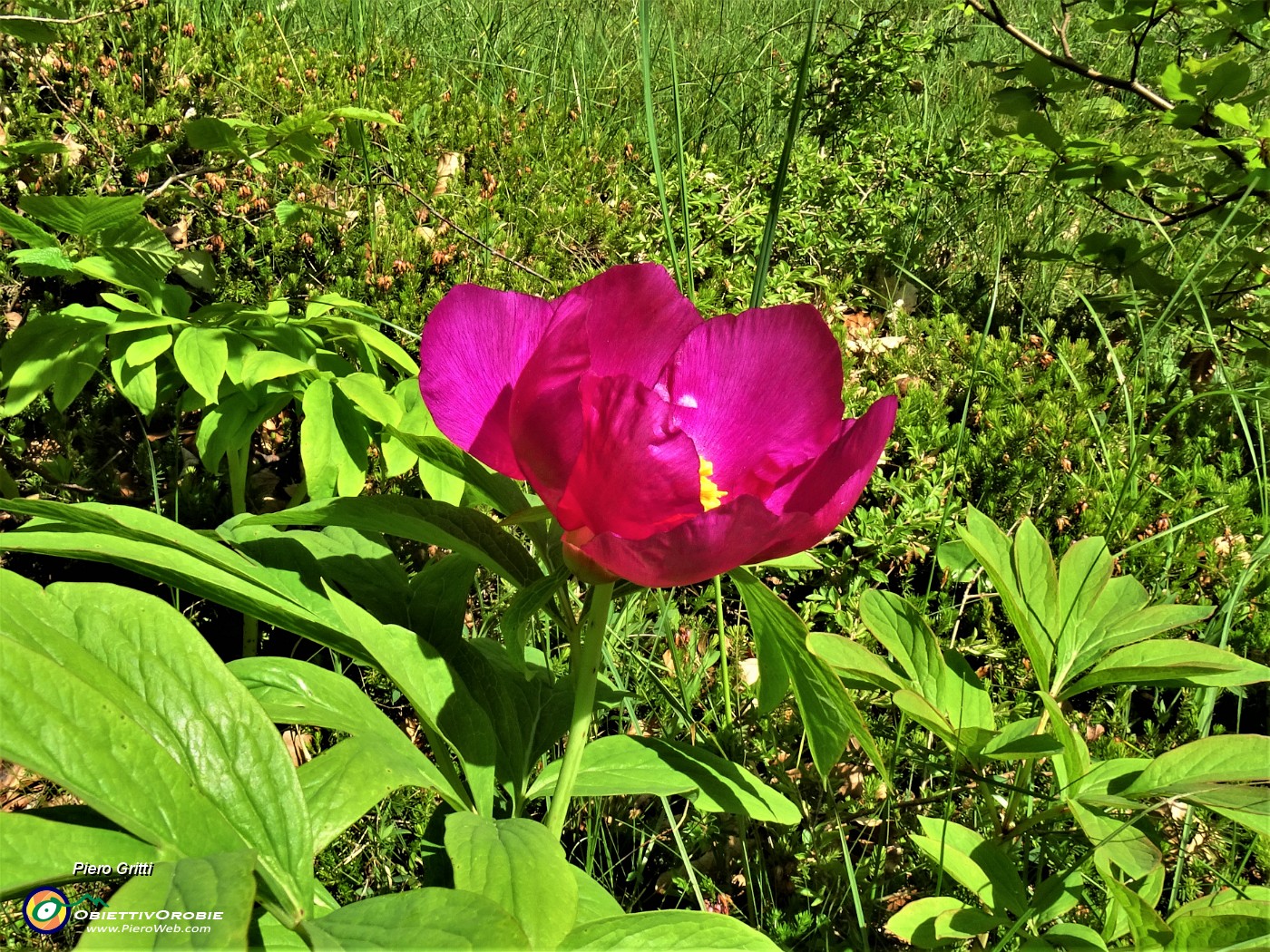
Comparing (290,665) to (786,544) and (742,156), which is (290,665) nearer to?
(786,544)

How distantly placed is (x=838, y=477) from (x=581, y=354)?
261mm

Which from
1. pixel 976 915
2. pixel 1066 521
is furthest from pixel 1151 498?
pixel 976 915

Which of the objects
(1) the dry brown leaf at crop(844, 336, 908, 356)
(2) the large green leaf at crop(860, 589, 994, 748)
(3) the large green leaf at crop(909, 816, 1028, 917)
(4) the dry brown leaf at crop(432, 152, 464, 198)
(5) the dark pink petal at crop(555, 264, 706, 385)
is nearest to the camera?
(5) the dark pink petal at crop(555, 264, 706, 385)

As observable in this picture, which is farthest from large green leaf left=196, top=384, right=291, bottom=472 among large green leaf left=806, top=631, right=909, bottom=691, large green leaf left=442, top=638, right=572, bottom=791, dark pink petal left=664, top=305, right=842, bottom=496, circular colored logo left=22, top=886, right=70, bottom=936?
large green leaf left=806, top=631, right=909, bottom=691

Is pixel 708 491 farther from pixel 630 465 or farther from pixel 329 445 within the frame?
pixel 329 445

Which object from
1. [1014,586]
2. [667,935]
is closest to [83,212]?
[667,935]

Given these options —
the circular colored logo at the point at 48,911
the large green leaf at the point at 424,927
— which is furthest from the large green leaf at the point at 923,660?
the circular colored logo at the point at 48,911

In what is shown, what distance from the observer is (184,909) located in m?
0.63

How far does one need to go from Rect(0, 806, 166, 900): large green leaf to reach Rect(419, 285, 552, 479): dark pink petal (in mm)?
425

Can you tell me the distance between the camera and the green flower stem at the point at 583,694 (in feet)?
3.22

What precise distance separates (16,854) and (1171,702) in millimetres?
2112

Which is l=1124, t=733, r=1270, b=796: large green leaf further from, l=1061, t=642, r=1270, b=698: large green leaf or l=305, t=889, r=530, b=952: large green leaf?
l=305, t=889, r=530, b=952: large green leaf

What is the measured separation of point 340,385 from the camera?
61.1 inches

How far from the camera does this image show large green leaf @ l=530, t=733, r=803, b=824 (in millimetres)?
1079
